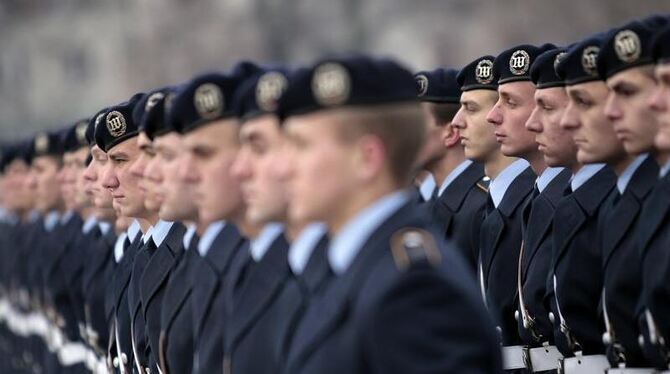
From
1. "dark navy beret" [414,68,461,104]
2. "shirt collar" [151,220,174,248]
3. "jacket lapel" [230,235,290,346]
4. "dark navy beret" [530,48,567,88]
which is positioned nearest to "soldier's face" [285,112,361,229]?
"jacket lapel" [230,235,290,346]

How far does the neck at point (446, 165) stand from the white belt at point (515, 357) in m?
1.73

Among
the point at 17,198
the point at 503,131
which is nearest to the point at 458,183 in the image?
the point at 503,131

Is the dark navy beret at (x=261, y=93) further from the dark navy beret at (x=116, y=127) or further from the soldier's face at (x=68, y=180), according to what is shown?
the soldier's face at (x=68, y=180)

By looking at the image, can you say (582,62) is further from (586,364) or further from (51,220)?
(51,220)

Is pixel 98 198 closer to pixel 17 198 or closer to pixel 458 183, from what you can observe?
pixel 458 183

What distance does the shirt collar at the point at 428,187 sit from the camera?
996cm

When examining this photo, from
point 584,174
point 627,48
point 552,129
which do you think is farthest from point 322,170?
point 552,129

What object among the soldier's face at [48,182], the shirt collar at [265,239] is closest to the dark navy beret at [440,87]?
the shirt collar at [265,239]

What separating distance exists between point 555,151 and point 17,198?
841 centimetres

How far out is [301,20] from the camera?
3059 cm

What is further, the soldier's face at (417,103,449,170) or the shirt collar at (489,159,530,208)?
the soldier's face at (417,103,449,170)

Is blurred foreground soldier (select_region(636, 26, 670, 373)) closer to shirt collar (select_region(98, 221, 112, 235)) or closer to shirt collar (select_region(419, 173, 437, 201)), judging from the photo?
shirt collar (select_region(419, 173, 437, 201))

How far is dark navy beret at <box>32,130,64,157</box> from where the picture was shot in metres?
→ 13.1

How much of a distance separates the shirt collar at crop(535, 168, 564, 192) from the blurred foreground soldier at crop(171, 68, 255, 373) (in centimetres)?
212
